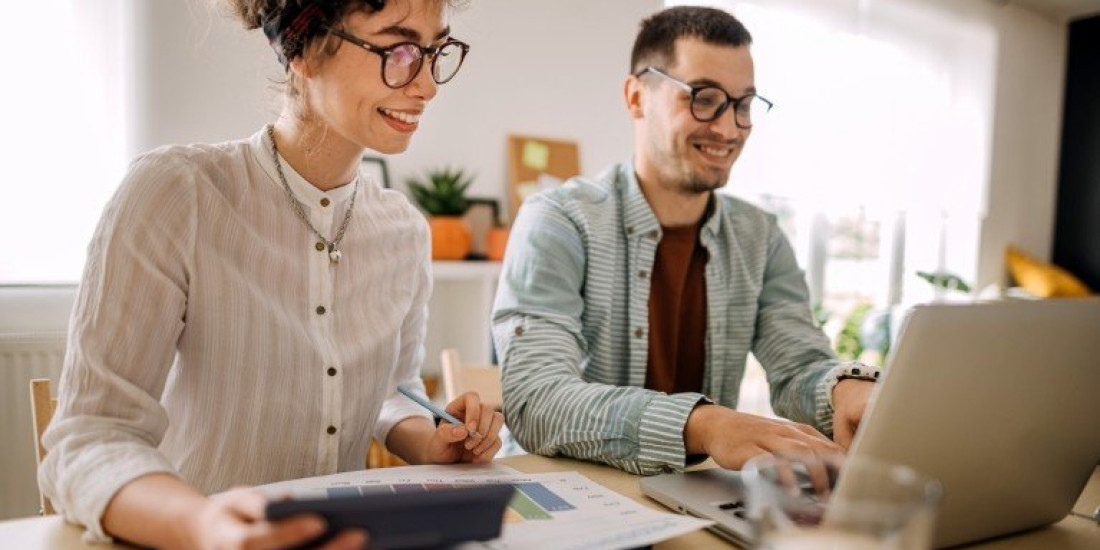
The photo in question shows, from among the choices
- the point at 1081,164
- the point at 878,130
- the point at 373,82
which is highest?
the point at 878,130

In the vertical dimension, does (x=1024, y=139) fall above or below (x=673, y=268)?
above

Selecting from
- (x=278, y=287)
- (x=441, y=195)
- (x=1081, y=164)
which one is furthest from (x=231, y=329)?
(x=1081, y=164)

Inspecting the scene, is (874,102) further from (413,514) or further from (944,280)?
(413,514)

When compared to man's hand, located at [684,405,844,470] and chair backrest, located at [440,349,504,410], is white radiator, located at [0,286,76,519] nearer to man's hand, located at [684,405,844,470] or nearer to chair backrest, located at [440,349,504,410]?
chair backrest, located at [440,349,504,410]

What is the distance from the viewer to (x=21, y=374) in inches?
80.8

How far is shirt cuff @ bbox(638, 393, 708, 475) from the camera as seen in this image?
93 cm

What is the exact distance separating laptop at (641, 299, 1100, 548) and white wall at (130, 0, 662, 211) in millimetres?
1832

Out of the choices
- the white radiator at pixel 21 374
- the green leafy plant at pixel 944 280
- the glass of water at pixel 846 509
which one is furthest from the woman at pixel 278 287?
the green leafy plant at pixel 944 280

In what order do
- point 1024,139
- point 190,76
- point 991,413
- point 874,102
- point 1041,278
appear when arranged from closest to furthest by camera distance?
point 991,413
point 190,76
point 874,102
point 1041,278
point 1024,139

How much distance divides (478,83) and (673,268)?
5.64 feet

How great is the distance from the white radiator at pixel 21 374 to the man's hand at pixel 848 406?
1978mm

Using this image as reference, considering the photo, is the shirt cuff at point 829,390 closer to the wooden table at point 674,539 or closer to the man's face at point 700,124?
the wooden table at point 674,539

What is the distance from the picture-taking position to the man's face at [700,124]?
1419 mm

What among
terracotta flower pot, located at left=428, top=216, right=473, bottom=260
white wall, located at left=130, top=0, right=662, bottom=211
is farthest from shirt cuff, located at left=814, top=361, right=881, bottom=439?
terracotta flower pot, located at left=428, top=216, right=473, bottom=260
